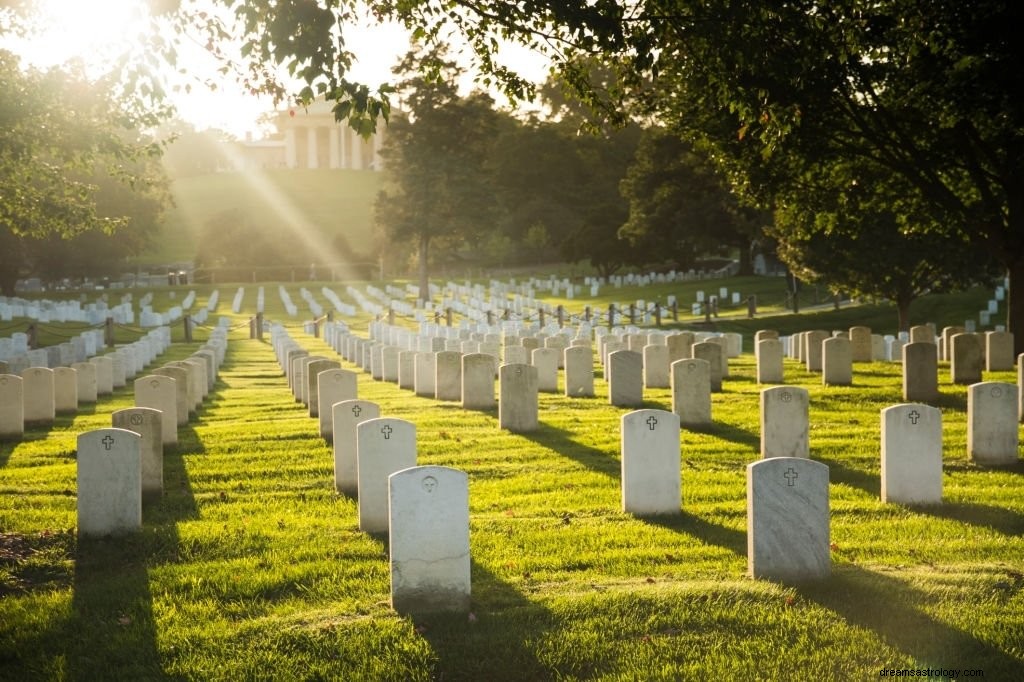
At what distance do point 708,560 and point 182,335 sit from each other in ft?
115

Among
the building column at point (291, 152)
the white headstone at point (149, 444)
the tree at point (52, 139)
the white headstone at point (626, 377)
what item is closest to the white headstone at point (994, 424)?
the white headstone at point (626, 377)

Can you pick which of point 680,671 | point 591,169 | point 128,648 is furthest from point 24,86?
point 591,169

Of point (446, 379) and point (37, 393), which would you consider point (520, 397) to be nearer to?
point (446, 379)

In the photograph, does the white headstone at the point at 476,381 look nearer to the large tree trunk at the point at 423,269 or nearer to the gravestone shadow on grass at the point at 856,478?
the gravestone shadow on grass at the point at 856,478

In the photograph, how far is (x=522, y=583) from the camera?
781 cm

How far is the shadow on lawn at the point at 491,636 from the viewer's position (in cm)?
623

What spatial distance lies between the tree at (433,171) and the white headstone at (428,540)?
56.0 m

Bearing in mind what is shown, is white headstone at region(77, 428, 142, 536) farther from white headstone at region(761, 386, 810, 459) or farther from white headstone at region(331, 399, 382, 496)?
white headstone at region(761, 386, 810, 459)

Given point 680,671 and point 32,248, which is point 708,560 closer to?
point 680,671

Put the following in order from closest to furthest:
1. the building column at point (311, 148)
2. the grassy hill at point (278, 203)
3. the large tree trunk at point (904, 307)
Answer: the large tree trunk at point (904, 307), the grassy hill at point (278, 203), the building column at point (311, 148)

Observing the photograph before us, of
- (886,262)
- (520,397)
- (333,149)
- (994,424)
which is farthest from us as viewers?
(333,149)

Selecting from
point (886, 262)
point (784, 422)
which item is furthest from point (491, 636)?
point (886, 262)

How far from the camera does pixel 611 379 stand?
693 inches

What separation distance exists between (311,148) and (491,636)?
162107 millimetres
